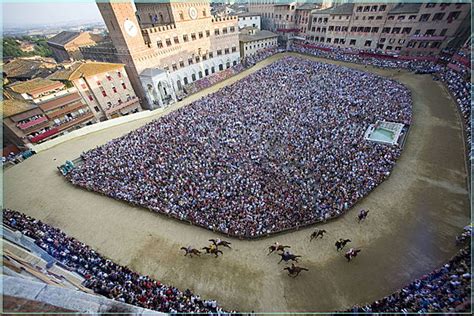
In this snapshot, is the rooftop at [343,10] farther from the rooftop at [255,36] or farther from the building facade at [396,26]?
the rooftop at [255,36]

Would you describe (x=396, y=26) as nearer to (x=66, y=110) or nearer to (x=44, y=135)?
(x=66, y=110)

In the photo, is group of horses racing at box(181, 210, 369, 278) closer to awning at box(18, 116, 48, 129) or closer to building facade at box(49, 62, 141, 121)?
awning at box(18, 116, 48, 129)

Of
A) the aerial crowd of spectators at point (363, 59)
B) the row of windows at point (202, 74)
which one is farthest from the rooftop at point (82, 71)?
the aerial crowd of spectators at point (363, 59)

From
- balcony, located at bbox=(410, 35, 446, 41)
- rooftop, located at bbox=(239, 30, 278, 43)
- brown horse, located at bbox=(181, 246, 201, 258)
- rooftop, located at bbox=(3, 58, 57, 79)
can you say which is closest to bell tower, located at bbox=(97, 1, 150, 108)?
rooftop, located at bbox=(3, 58, 57, 79)

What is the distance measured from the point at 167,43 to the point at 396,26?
40.1 metres

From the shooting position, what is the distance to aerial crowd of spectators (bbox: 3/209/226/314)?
386 inches

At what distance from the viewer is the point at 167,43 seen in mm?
32844

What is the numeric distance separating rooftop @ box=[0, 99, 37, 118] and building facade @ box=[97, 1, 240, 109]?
42.5ft

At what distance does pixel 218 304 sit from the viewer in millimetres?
10336

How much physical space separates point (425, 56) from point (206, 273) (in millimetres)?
45221

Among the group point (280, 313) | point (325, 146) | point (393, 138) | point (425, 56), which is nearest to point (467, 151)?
point (393, 138)

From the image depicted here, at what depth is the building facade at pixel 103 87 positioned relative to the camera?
25984 mm

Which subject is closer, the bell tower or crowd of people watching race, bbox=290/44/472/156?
crowd of people watching race, bbox=290/44/472/156

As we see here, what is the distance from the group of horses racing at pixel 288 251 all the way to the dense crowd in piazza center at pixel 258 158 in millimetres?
1026
